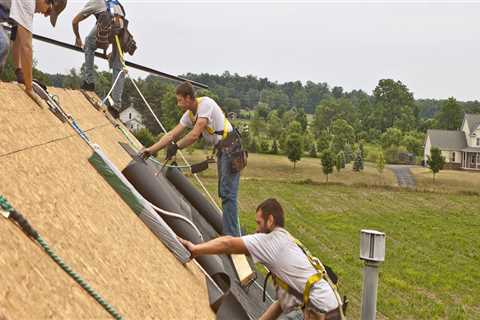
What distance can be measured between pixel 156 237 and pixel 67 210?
3.28 feet

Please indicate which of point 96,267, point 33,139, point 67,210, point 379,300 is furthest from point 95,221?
point 379,300

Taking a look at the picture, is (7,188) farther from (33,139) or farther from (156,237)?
(156,237)

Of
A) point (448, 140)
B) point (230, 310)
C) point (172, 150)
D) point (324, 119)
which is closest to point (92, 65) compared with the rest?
point (172, 150)

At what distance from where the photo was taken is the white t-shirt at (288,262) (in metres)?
3.72

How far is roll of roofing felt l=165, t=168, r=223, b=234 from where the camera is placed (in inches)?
280

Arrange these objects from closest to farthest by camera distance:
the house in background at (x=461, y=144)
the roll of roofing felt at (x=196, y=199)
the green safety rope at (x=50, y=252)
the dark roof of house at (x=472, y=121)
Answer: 1. the green safety rope at (x=50, y=252)
2. the roll of roofing felt at (x=196, y=199)
3. the house in background at (x=461, y=144)
4. the dark roof of house at (x=472, y=121)

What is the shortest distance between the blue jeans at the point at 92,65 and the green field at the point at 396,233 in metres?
7.68

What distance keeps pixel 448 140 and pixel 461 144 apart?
1748mm

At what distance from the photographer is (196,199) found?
24.5 ft

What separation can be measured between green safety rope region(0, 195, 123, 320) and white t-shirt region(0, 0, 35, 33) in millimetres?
2459

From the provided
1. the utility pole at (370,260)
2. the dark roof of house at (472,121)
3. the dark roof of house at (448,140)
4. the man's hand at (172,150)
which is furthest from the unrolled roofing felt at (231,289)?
the dark roof of house at (472,121)

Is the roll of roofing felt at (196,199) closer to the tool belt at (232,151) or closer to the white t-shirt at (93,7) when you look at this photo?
the tool belt at (232,151)

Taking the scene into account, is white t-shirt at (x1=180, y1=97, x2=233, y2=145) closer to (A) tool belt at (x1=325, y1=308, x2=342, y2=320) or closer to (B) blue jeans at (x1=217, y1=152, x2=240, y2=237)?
(B) blue jeans at (x1=217, y1=152, x2=240, y2=237)

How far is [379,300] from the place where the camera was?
14023 mm
